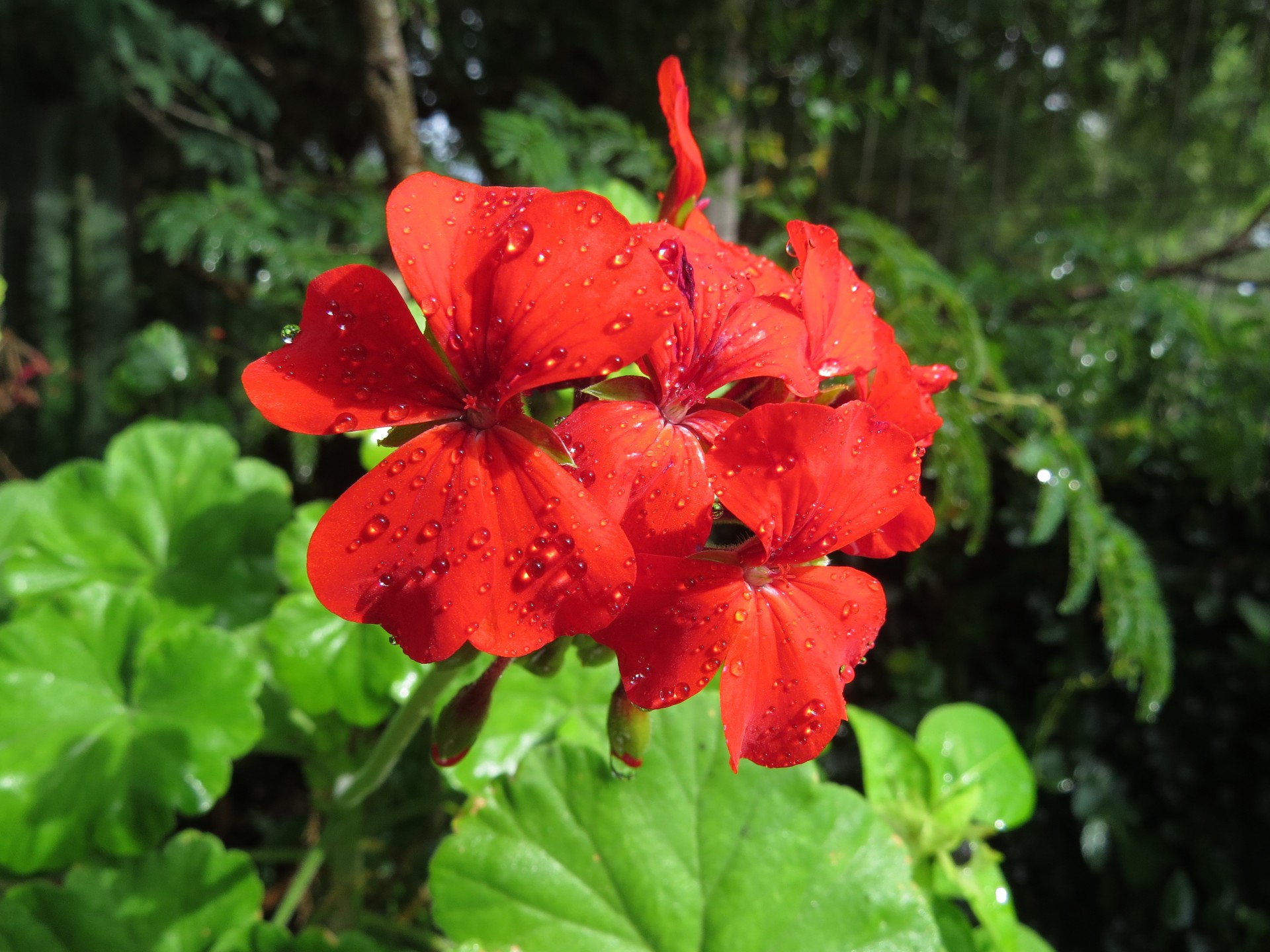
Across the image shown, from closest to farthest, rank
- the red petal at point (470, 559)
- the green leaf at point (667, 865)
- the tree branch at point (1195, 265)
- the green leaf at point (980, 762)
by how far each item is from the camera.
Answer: the red petal at point (470, 559), the green leaf at point (667, 865), the green leaf at point (980, 762), the tree branch at point (1195, 265)

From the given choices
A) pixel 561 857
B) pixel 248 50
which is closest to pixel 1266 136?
pixel 248 50

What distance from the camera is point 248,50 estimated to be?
1.74 metres

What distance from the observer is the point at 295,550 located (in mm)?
970

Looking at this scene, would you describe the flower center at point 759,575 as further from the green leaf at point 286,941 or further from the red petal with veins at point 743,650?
the green leaf at point 286,941

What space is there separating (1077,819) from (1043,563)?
467 mm

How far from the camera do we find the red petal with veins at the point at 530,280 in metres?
0.38

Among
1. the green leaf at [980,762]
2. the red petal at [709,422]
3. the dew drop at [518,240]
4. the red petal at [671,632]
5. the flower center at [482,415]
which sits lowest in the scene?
the green leaf at [980,762]

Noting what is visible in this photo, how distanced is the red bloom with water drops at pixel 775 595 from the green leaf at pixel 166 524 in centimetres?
86

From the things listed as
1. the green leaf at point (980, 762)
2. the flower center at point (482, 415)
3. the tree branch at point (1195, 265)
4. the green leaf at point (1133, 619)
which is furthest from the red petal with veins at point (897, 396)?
the tree branch at point (1195, 265)

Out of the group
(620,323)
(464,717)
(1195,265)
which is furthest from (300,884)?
(1195,265)

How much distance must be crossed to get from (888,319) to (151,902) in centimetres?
118

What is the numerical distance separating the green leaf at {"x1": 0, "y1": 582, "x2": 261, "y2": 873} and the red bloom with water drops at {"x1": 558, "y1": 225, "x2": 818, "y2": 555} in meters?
0.65

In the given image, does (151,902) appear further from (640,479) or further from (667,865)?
(640,479)

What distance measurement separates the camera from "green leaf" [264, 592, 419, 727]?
0.84 metres
